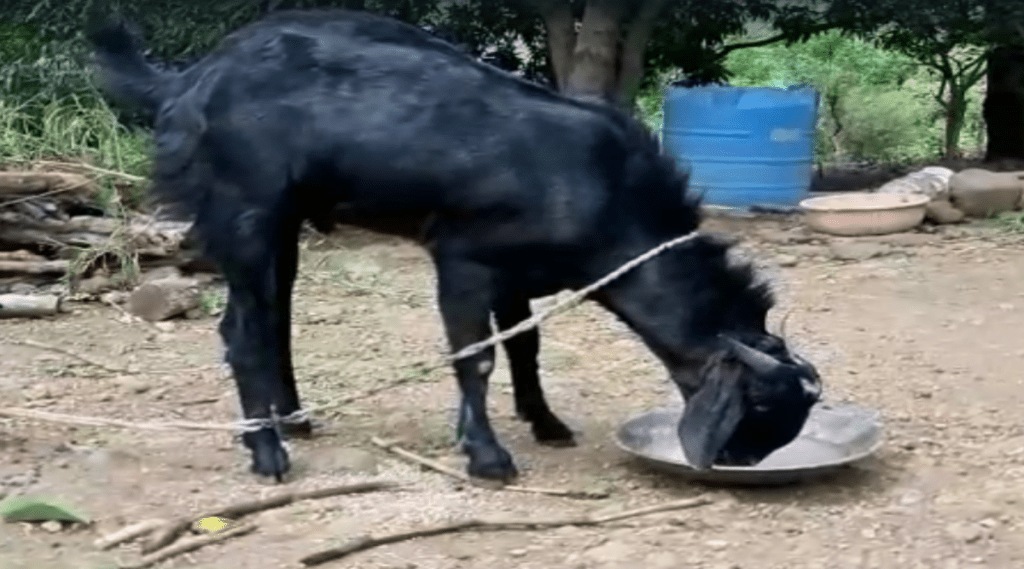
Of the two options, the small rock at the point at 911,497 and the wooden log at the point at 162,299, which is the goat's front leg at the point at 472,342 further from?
the wooden log at the point at 162,299

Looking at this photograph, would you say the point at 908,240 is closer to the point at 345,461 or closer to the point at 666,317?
the point at 666,317

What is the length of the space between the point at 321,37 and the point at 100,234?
3.42m

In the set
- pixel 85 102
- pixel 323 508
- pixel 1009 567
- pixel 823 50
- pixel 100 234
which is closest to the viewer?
pixel 1009 567

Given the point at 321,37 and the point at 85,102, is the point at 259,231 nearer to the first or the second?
the point at 321,37

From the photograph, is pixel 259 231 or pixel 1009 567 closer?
Result: pixel 1009 567

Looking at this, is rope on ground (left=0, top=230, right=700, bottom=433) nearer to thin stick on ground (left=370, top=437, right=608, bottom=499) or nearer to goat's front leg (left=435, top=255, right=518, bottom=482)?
goat's front leg (left=435, top=255, right=518, bottom=482)

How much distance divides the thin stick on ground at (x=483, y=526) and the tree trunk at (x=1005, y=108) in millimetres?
7899

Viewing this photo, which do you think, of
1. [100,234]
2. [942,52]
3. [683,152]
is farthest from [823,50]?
[100,234]

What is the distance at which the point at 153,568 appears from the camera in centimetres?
438

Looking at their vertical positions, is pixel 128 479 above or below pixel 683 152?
below

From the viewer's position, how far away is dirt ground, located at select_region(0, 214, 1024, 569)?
14.9 feet

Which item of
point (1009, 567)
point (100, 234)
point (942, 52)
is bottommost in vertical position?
point (1009, 567)

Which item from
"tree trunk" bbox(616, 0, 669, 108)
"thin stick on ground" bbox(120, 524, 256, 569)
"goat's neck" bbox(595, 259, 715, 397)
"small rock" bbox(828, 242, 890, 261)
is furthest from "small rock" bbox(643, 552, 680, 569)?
"tree trunk" bbox(616, 0, 669, 108)

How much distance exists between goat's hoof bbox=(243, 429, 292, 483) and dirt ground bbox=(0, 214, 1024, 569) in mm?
44
